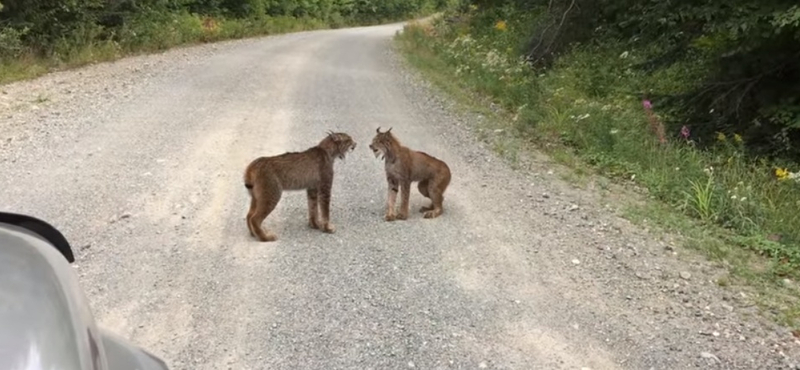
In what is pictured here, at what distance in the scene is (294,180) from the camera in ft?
19.7

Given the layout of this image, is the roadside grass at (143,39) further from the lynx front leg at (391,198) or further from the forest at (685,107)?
the lynx front leg at (391,198)

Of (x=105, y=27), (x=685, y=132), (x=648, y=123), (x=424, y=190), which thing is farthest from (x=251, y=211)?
(x=105, y=27)

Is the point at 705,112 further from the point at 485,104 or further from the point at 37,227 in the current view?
the point at 37,227

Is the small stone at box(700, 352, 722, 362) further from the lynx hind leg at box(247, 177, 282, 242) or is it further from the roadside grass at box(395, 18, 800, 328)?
the lynx hind leg at box(247, 177, 282, 242)

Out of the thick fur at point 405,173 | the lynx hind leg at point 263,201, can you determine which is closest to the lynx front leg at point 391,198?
the thick fur at point 405,173

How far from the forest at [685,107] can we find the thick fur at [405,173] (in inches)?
79.0

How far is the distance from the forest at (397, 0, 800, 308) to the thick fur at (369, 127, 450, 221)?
2007 millimetres

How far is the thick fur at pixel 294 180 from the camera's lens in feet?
19.2

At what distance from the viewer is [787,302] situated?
500 cm

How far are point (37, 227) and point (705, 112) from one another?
28.3 ft

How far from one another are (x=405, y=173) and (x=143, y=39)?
15631 mm

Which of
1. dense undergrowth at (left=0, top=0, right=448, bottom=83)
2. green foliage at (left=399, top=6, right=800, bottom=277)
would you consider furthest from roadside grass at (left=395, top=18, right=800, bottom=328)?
dense undergrowth at (left=0, top=0, right=448, bottom=83)

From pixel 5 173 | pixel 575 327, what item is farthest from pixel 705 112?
pixel 5 173

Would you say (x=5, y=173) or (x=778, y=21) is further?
(x=5, y=173)
